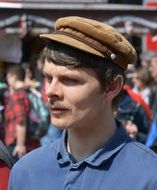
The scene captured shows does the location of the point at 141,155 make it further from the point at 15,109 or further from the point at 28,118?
the point at 28,118

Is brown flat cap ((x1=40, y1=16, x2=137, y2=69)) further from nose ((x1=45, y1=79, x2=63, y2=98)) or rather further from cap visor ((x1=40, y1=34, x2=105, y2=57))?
nose ((x1=45, y1=79, x2=63, y2=98))

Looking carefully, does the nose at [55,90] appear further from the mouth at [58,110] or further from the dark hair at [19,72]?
the dark hair at [19,72]

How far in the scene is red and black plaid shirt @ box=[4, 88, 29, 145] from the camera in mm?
6465

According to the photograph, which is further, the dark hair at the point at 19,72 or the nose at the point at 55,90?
the dark hair at the point at 19,72

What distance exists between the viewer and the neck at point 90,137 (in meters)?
2.03

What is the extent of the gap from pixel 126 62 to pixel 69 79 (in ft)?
0.77

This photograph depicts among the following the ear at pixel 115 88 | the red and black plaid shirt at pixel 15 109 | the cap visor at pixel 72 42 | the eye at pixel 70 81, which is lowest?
the red and black plaid shirt at pixel 15 109

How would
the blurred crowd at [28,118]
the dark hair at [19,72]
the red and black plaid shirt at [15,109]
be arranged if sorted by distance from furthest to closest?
the dark hair at [19,72], the red and black plaid shirt at [15,109], the blurred crowd at [28,118]

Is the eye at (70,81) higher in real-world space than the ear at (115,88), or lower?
higher

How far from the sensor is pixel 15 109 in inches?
254

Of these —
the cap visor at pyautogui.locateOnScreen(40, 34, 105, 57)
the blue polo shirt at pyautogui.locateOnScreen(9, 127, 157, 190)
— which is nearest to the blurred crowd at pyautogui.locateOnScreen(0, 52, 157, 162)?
the blue polo shirt at pyautogui.locateOnScreen(9, 127, 157, 190)

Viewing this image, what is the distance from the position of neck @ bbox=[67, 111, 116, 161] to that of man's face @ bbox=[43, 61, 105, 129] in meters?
0.05

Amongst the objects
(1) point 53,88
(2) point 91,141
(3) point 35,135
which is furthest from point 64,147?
(3) point 35,135

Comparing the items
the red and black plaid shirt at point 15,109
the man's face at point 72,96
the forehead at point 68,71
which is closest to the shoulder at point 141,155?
the man's face at point 72,96
